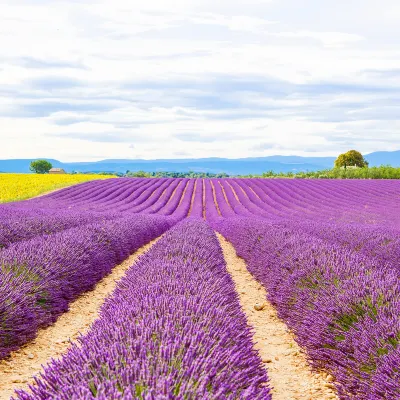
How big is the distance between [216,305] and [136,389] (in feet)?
5.43

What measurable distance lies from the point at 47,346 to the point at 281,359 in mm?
2364

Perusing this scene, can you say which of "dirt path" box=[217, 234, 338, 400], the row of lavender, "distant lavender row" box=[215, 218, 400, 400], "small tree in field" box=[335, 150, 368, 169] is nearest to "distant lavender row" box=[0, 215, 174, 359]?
"dirt path" box=[217, 234, 338, 400]

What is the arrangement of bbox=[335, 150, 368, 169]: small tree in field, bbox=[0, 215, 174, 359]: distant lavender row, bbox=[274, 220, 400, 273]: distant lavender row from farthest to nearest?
bbox=[335, 150, 368, 169]: small tree in field
bbox=[274, 220, 400, 273]: distant lavender row
bbox=[0, 215, 174, 359]: distant lavender row

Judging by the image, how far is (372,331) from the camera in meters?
3.59

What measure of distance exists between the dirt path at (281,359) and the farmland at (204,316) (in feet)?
0.06

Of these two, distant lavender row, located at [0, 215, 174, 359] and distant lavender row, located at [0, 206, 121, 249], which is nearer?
distant lavender row, located at [0, 215, 174, 359]

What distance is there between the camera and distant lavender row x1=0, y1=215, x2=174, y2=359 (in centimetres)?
496

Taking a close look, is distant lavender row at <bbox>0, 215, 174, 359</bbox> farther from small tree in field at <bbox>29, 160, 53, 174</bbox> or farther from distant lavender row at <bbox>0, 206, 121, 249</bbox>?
small tree in field at <bbox>29, 160, 53, 174</bbox>

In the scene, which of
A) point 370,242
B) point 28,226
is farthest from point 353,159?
point 28,226

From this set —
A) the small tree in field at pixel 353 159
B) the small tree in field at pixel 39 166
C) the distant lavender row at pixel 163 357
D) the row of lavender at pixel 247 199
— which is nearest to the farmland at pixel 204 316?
the distant lavender row at pixel 163 357

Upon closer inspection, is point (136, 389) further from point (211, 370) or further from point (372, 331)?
point (372, 331)

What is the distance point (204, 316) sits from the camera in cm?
324

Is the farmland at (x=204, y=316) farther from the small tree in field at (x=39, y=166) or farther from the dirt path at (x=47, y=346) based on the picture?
the small tree in field at (x=39, y=166)

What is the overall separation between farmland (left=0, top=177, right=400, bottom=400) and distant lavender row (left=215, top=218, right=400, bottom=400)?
14mm
